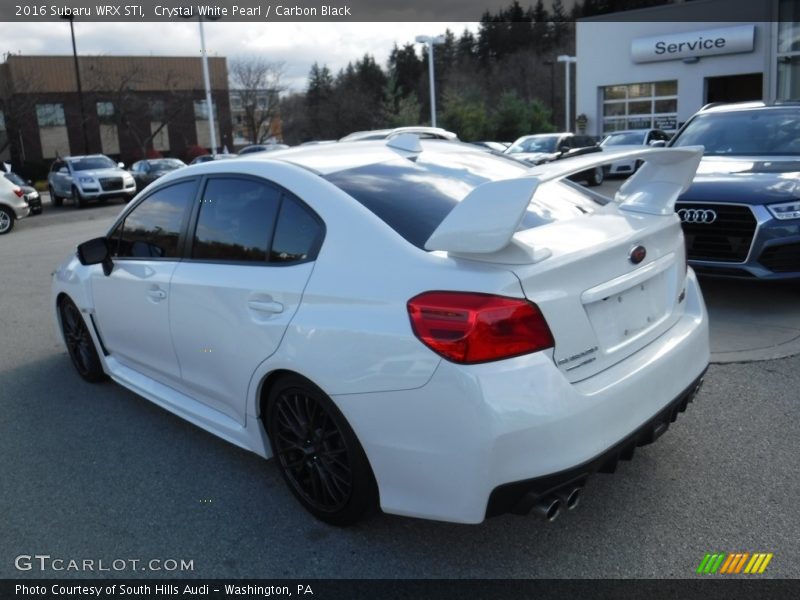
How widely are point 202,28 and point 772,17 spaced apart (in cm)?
2839

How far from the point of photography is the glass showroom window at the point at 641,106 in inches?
Answer: 1334

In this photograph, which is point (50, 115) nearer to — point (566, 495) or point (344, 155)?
point (344, 155)

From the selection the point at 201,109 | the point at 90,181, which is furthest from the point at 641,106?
the point at 201,109

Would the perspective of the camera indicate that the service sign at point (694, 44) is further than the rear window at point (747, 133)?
Yes

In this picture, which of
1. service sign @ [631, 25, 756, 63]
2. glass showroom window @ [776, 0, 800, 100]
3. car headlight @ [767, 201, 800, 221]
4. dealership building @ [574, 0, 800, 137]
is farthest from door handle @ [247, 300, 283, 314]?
service sign @ [631, 25, 756, 63]

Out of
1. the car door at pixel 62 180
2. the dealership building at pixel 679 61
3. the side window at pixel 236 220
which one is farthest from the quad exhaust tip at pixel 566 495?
the dealership building at pixel 679 61

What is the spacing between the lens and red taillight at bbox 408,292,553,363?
2441mm

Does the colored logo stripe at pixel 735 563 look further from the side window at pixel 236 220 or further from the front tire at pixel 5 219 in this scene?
the front tire at pixel 5 219

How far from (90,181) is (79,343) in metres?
21.7

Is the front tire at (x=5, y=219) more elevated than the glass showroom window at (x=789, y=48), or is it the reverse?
the glass showroom window at (x=789, y=48)

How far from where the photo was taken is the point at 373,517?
3.15m

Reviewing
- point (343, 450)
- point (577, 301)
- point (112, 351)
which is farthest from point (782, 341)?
Answer: point (112, 351)

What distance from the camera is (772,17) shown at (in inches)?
1134

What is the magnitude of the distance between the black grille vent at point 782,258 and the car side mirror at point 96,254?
497 centimetres
